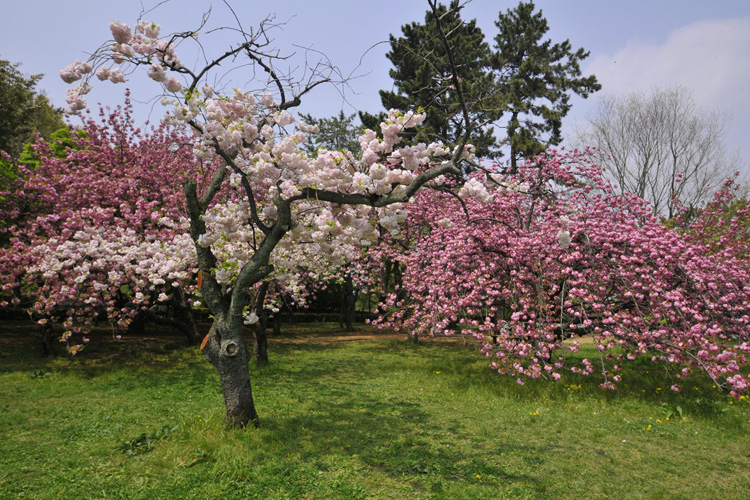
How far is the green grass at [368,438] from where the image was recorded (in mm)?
4801

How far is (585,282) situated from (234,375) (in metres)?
6.72

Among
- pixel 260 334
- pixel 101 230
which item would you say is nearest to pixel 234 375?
pixel 260 334

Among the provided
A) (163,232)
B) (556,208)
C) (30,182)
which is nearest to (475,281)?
(556,208)

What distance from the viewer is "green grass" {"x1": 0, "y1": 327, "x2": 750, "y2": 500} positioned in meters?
4.80

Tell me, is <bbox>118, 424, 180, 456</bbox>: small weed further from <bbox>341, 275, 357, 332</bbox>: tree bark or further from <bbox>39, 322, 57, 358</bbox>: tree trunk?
<bbox>341, 275, 357, 332</bbox>: tree bark

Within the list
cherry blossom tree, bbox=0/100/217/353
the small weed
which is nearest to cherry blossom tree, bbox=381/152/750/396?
the small weed

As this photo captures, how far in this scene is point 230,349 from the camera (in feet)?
19.9

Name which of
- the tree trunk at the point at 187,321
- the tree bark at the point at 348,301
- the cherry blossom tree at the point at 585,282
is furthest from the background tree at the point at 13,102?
the cherry blossom tree at the point at 585,282

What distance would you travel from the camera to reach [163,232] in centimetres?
1252

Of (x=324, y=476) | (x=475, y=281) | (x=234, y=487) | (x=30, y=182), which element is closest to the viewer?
(x=234, y=487)

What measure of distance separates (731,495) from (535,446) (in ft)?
7.43

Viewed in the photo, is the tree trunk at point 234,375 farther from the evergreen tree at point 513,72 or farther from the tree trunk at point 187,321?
the evergreen tree at point 513,72

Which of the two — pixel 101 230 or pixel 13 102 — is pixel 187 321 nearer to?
pixel 101 230

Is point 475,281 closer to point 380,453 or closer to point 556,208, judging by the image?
point 556,208
